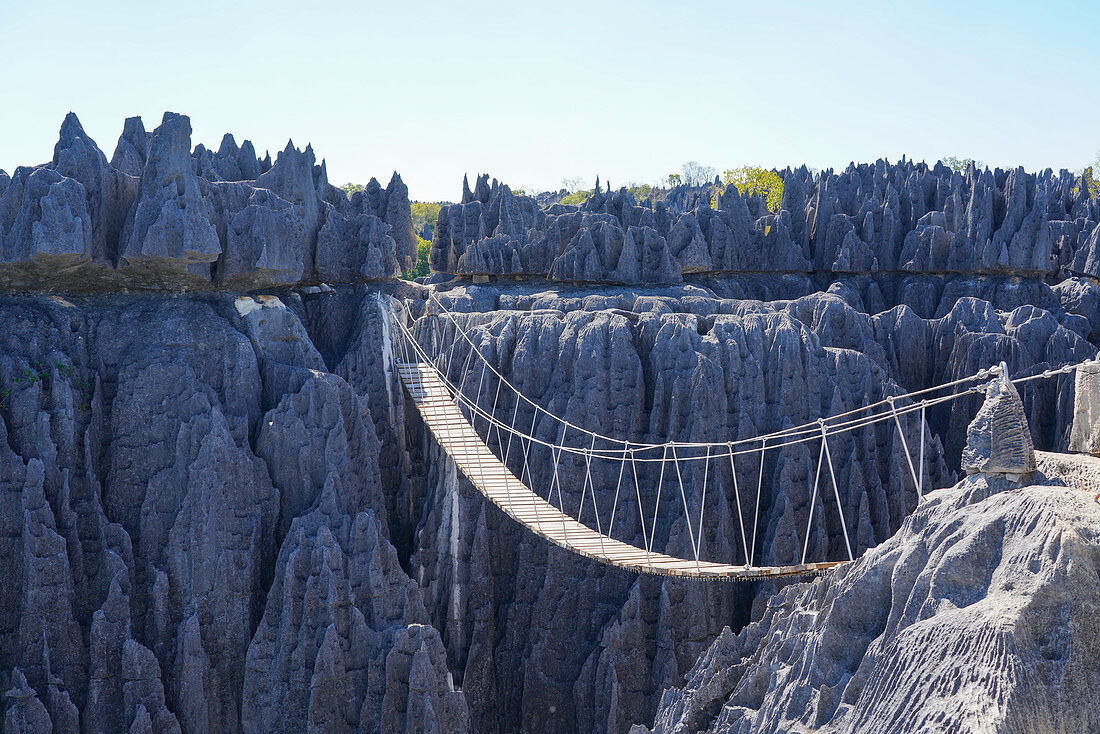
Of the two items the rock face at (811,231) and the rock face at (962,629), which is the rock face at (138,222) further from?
the rock face at (962,629)

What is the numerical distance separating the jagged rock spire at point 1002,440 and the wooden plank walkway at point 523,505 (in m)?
3.97

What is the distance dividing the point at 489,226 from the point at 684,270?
22.4 feet

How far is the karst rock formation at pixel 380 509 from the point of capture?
8.40m

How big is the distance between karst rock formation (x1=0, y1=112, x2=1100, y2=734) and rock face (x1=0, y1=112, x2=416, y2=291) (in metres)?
0.06

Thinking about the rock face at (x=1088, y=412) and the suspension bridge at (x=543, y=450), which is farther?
the suspension bridge at (x=543, y=450)

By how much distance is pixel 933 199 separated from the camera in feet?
135

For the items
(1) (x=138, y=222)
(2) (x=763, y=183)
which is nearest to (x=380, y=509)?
(1) (x=138, y=222)

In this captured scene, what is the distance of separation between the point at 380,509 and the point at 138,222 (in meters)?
7.07

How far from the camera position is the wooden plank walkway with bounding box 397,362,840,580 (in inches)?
563

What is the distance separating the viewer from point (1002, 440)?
836 cm

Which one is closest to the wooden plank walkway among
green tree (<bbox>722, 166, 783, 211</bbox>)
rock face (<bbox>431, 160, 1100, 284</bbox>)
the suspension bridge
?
the suspension bridge

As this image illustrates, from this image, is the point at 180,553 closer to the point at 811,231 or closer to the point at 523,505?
the point at 523,505

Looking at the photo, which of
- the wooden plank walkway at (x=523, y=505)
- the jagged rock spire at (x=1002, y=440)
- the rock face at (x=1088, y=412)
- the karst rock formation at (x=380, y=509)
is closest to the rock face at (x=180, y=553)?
the karst rock formation at (x=380, y=509)

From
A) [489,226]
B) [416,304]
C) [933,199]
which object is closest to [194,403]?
[416,304]
